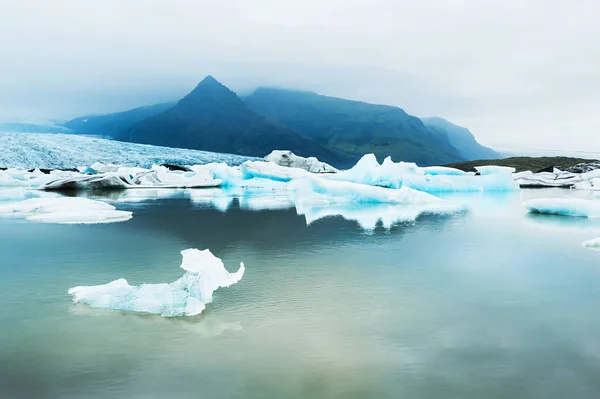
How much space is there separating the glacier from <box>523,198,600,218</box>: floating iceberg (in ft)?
132

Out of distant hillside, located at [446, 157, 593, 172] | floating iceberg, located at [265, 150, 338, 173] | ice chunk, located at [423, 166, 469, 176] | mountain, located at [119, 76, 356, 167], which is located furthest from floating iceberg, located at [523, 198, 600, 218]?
mountain, located at [119, 76, 356, 167]

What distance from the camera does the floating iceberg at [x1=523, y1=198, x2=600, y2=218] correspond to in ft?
47.9

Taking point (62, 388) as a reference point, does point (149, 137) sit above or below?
above

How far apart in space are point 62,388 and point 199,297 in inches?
76.1

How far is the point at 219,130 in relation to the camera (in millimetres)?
168375

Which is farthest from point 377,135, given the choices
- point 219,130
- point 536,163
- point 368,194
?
point 368,194

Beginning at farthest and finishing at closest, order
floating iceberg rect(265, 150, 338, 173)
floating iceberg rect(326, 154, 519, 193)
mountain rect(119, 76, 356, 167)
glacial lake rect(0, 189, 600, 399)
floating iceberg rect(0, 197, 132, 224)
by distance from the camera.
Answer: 1. mountain rect(119, 76, 356, 167)
2. floating iceberg rect(265, 150, 338, 173)
3. floating iceberg rect(326, 154, 519, 193)
4. floating iceberg rect(0, 197, 132, 224)
5. glacial lake rect(0, 189, 600, 399)

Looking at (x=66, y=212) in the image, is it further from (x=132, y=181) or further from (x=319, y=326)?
(x=132, y=181)

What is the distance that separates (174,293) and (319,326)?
1535 millimetres

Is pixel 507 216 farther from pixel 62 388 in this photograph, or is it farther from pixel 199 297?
pixel 62 388

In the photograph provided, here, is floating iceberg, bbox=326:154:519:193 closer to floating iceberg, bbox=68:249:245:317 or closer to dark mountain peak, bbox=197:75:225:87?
floating iceberg, bbox=68:249:245:317

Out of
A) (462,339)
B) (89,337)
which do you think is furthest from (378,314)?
(89,337)

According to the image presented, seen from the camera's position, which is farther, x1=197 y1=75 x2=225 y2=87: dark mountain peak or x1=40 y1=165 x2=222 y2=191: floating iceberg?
x1=197 y1=75 x2=225 y2=87: dark mountain peak

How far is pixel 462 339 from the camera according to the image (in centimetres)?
454
